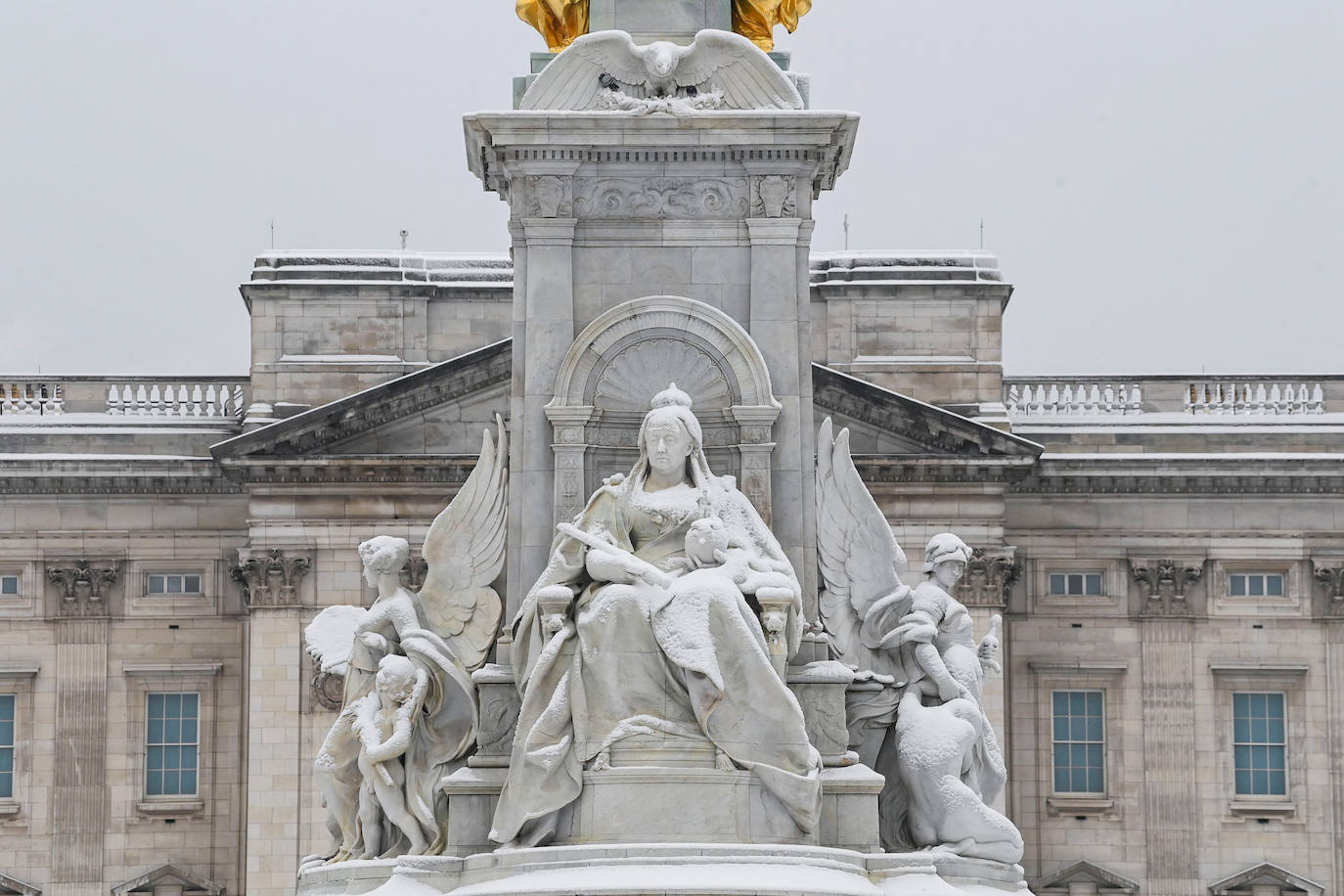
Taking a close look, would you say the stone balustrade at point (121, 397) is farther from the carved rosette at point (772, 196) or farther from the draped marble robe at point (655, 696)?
the draped marble robe at point (655, 696)

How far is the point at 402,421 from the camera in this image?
61.7 m

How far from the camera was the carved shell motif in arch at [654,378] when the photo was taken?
26.8 m

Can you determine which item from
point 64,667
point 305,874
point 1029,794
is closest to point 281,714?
point 64,667

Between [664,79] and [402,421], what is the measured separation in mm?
34870

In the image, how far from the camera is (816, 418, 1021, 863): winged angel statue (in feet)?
85.6

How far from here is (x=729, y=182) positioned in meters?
27.3

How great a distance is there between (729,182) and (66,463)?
126 feet

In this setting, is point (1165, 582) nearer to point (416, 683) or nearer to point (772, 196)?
point (772, 196)

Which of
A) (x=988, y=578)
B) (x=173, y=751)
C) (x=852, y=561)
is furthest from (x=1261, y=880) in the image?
(x=852, y=561)

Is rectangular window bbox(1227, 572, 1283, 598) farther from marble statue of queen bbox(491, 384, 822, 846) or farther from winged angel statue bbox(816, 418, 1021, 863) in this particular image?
marble statue of queen bbox(491, 384, 822, 846)

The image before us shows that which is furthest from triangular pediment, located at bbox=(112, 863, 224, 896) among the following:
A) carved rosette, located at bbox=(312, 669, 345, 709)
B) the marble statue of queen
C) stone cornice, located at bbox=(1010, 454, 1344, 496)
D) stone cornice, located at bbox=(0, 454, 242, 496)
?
the marble statue of queen

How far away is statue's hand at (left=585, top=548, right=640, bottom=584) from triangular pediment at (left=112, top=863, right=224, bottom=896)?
38.8 meters

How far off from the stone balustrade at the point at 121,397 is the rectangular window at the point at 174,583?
3043 mm

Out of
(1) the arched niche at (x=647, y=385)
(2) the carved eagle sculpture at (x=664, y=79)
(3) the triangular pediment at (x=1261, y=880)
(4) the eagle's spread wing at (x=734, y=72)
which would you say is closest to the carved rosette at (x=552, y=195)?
(2) the carved eagle sculpture at (x=664, y=79)
